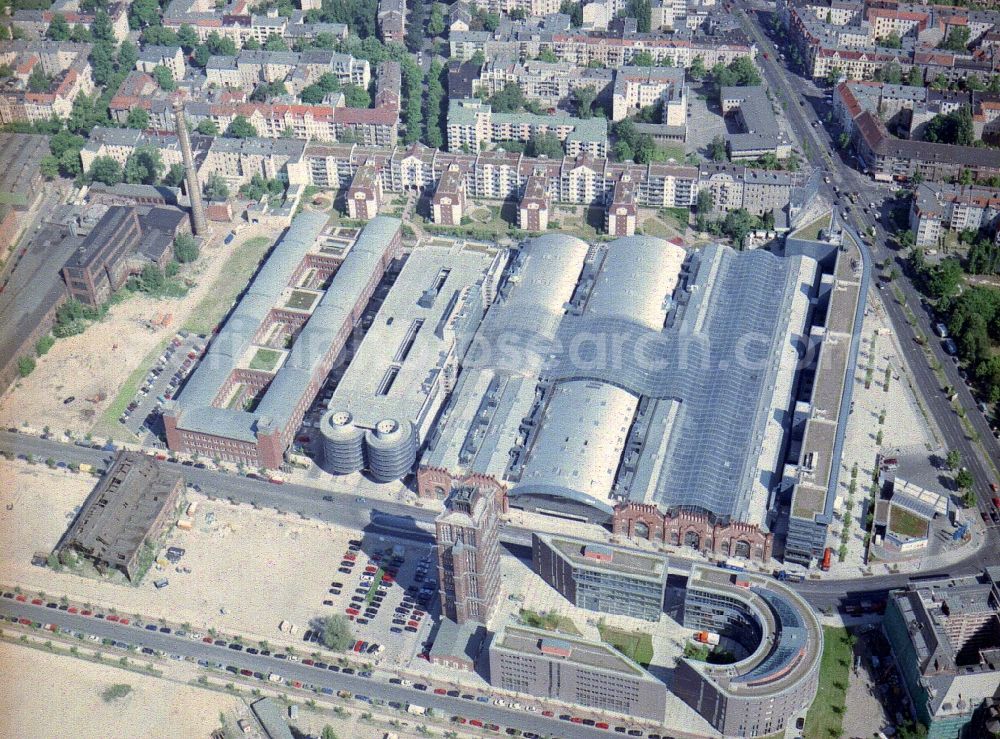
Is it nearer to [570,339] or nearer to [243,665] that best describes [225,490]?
[243,665]

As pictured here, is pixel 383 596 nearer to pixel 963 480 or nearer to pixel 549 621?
pixel 549 621

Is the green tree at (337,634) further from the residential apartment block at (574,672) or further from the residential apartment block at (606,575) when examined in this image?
the residential apartment block at (606,575)

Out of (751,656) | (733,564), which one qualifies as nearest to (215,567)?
(733,564)

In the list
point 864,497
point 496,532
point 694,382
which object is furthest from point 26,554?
point 864,497

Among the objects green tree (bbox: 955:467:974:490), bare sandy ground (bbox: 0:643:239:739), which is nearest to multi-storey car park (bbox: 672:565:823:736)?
green tree (bbox: 955:467:974:490)

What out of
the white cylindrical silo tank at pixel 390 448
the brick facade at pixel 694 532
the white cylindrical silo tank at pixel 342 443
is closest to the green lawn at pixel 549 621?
the brick facade at pixel 694 532

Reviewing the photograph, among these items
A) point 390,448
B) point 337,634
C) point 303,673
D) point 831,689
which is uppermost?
point 390,448
